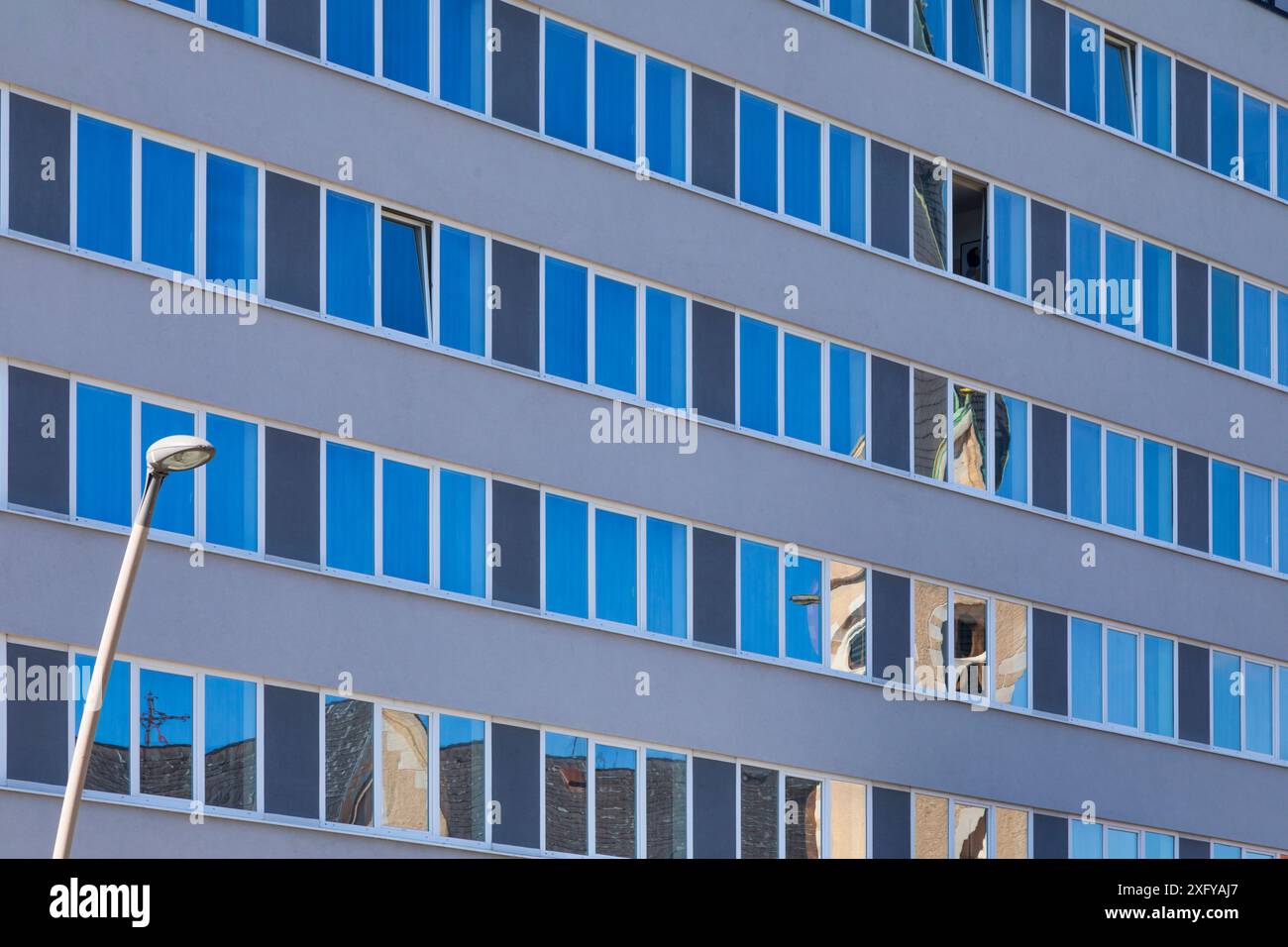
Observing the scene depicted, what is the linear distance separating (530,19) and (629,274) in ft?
10.3

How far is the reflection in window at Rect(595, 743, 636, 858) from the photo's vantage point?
27.4 metres

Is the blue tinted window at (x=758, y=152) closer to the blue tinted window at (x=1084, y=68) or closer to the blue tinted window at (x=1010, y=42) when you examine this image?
the blue tinted window at (x=1010, y=42)

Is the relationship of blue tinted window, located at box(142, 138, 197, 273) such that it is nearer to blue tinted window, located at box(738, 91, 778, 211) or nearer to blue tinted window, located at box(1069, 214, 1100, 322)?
blue tinted window, located at box(738, 91, 778, 211)

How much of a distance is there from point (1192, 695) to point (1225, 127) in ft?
A: 28.7

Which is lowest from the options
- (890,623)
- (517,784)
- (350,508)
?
(517,784)

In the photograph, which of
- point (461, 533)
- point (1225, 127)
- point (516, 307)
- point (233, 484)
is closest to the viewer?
point (233, 484)

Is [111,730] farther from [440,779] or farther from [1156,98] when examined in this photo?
[1156,98]

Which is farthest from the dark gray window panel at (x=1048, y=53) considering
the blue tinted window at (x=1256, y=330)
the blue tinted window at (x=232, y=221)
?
the blue tinted window at (x=232, y=221)

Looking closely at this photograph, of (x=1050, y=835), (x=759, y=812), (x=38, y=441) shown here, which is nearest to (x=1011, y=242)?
(x=1050, y=835)

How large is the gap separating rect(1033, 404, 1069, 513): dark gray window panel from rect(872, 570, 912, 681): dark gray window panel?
10.3 feet

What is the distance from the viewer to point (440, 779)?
26.1 m
